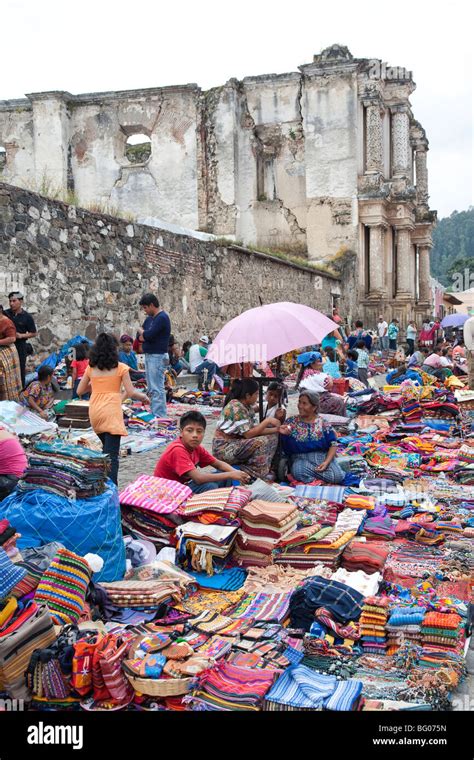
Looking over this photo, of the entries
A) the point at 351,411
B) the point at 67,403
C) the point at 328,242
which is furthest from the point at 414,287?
the point at 67,403

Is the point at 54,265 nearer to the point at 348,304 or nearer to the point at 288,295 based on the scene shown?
the point at 288,295

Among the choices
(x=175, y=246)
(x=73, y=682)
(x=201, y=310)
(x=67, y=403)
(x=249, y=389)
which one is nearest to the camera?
(x=73, y=682)

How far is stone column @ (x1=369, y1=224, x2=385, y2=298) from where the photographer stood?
3117cm

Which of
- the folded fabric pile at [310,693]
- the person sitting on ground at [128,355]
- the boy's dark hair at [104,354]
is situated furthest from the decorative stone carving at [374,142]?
the folded fabric pile at [310,693]

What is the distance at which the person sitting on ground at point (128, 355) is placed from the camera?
12336 mm

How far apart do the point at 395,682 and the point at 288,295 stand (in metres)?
19.5

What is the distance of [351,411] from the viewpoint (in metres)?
11.8

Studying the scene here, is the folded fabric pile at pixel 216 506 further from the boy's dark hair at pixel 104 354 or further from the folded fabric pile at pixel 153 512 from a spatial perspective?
the boy's dark hair at pixel 104 354

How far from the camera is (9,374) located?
351 inches

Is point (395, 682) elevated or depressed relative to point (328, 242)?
depressed

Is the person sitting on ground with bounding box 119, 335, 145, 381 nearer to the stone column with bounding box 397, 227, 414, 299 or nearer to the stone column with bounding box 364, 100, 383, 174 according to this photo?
the stone column with bounding box 364, 100, 383, 174

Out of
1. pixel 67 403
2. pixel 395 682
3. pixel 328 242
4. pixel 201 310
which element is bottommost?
pixel 395 682

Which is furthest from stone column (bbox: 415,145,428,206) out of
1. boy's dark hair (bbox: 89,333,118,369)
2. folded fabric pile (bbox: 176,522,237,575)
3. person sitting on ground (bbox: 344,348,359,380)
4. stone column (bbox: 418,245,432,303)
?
folded fabric pile (bbox: 176,522,237,575)

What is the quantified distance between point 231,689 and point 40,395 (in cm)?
629
